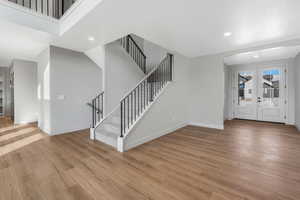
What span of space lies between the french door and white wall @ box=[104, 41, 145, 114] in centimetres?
512

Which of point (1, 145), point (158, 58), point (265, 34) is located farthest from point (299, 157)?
point (1, 145)

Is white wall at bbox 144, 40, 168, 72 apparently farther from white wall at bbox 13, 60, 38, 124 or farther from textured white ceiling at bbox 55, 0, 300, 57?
white wall at bbox 13, 60, 38, 124

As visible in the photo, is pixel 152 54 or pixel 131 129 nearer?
pixel 131 129

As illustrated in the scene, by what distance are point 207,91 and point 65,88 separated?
4.92 m

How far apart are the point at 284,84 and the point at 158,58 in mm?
5212

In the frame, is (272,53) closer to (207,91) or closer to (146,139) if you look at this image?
(207,91)

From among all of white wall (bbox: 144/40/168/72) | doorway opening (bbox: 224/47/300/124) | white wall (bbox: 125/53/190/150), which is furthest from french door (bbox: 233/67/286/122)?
white wall (bbox: 144/40/168/72)

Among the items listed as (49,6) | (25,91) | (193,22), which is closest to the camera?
(193,22)

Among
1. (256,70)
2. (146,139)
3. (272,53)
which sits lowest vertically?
(146,139)

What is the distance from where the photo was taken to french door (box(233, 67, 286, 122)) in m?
5.38

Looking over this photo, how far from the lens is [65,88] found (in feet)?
13.8

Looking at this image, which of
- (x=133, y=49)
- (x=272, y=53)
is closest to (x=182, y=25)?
(x=133, y=49)

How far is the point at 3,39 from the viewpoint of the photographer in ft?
11.4

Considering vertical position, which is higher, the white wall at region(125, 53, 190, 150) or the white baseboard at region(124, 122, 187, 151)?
the white wall at region(125, 53, 190, 150)
